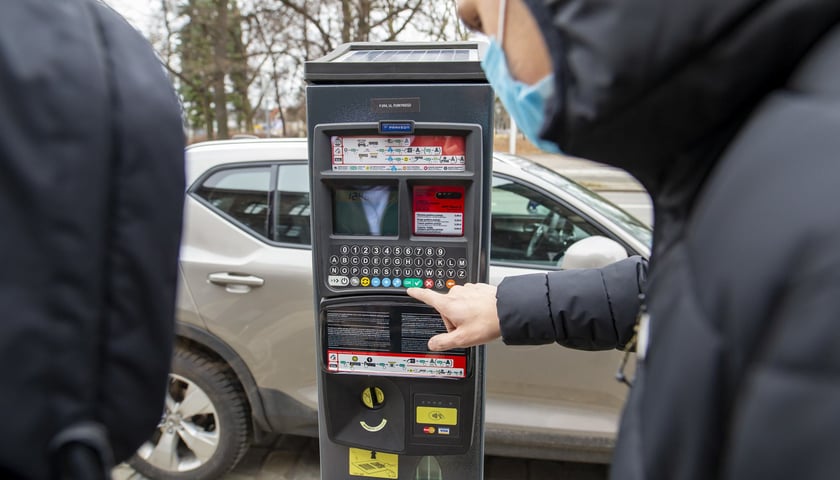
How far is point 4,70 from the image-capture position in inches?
23.9

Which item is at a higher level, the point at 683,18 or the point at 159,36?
the point at 159,36

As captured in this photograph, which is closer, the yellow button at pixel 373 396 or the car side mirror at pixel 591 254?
the yellow button at pixel 373 396

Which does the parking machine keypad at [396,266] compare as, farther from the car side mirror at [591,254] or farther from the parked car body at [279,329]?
the parked car body at [279,329]

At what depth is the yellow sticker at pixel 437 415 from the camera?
1854mm

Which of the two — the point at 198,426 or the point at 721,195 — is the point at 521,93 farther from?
the point at 198,426

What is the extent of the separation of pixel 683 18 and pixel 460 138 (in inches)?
42.2

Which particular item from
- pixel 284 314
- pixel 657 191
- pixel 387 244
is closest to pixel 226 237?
pixel 284 314

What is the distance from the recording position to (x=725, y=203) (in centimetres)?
55

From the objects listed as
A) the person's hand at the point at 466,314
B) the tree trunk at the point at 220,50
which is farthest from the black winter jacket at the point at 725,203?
the tree trunk at the point at 220,50

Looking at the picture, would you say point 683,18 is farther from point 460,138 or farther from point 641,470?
point 460,138

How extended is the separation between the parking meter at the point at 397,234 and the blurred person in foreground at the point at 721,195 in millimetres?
823

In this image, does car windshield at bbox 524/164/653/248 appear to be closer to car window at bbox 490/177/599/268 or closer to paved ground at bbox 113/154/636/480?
car window at bbox 490/177/599/268

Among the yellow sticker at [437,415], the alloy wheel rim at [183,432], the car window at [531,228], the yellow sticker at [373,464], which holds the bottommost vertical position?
the alloy wheel rim at [183,432]

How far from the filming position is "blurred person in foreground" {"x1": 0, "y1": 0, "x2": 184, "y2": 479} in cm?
62
